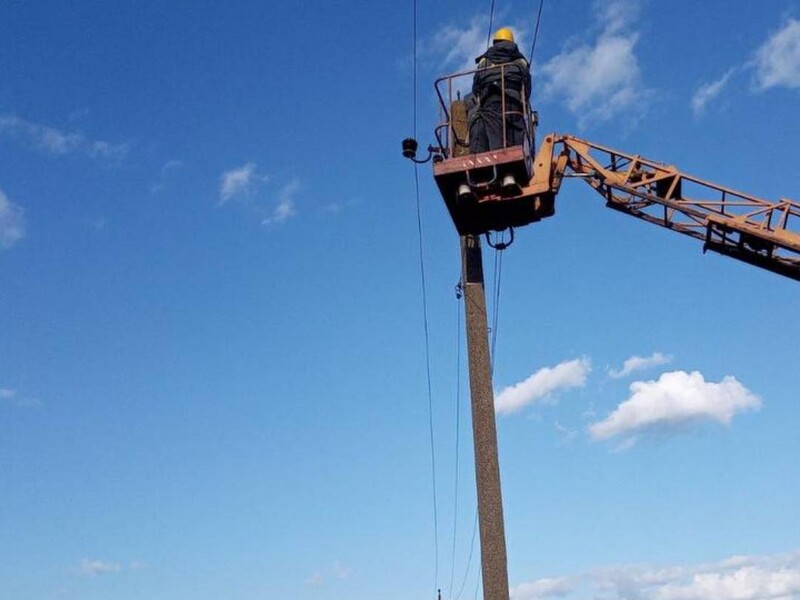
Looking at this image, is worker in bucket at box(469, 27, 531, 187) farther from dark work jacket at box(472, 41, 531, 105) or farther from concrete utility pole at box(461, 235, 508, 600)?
concrete utility pole at box(461, 235, 508, 600)

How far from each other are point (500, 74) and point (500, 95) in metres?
0.32

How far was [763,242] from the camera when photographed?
12148mm

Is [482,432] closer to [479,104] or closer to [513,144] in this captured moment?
[513,144]

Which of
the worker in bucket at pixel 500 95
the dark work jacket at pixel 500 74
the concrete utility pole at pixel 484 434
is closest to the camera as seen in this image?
the concrete utility pole at pixel 484 434

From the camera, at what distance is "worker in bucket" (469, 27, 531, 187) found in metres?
11.2

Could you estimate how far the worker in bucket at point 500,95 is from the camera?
36.8 feet

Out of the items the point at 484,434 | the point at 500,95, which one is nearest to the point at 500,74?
the point at 500,95

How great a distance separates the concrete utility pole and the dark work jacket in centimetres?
214

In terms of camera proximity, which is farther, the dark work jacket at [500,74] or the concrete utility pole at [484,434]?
the dark work jacket at [500,74]

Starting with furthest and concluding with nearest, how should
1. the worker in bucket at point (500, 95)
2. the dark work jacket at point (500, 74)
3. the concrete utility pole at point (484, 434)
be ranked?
the dark work jacket at point (500, 74)
the worker in bucket at point (500, 95)
the concrete utility pole at point (484, 434)

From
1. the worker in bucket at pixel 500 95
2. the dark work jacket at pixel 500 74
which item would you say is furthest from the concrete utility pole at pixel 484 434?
the dark work jacket at pixel 500 74

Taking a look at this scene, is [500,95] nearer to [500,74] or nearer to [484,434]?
[500,74]

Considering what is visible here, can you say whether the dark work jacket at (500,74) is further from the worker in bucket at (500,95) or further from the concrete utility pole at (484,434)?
the concrete utility pole at (484,434)

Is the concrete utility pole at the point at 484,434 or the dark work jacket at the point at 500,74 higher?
the dark work jacket at the point at 500,74
